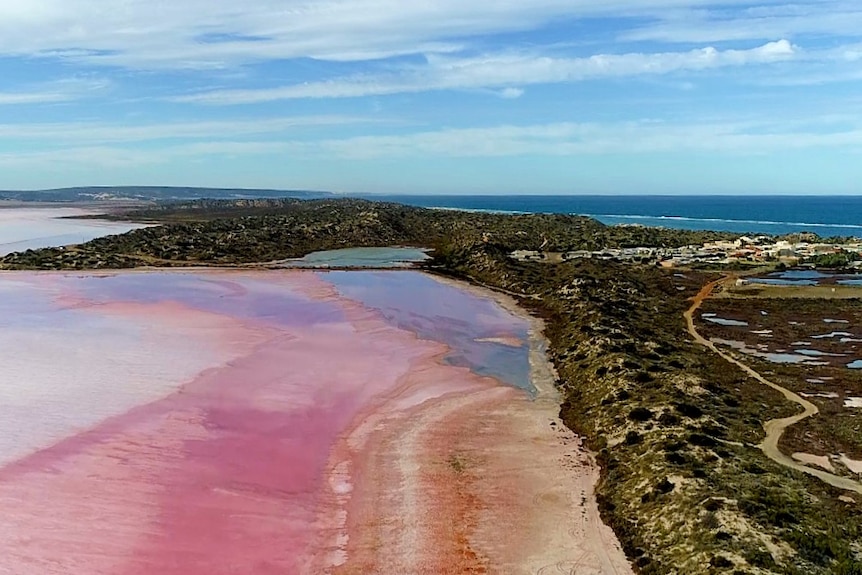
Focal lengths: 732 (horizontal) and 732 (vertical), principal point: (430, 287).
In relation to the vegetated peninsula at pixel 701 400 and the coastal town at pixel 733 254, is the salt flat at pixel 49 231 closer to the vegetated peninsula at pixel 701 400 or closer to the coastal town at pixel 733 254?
the vegetated peninsula at pixel 701 400

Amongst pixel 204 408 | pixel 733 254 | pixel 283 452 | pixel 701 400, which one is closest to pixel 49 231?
pixel 733 254

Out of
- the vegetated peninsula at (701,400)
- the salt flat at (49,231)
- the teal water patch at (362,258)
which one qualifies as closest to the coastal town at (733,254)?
the vegetated peninsula at (701,400)

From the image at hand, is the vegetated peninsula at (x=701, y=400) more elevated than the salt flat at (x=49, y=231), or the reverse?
the salt flat at (x=49, y=231)

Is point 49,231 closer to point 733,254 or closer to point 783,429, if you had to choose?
point 733,254

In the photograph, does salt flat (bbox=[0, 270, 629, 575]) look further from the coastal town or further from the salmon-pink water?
the coastal town

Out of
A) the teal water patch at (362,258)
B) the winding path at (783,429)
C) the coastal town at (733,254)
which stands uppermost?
the coastal town at (733,254)

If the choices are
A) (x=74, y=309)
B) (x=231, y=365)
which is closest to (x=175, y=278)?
(x=74, y=309)

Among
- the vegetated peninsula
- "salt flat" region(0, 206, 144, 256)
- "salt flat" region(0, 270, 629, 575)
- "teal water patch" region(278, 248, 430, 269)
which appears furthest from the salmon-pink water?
"salt flat" region(0, 206, 144, 256)
